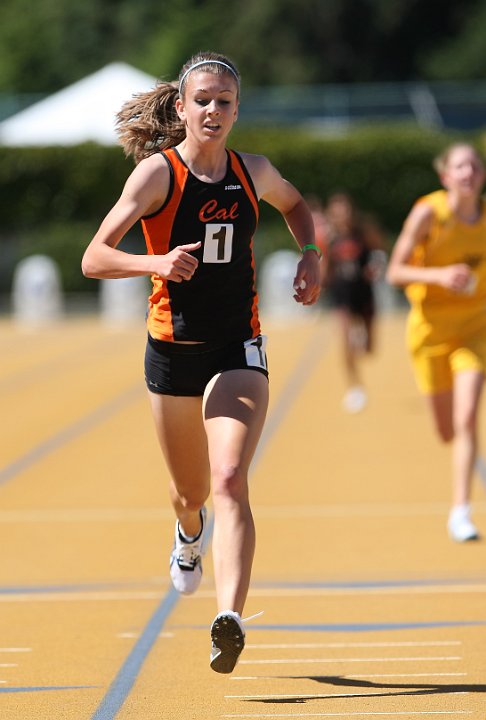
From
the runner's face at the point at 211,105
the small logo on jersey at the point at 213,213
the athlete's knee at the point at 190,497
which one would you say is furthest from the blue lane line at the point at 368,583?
the runner's face at the point at 211,105

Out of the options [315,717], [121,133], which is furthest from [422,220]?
[315,717]

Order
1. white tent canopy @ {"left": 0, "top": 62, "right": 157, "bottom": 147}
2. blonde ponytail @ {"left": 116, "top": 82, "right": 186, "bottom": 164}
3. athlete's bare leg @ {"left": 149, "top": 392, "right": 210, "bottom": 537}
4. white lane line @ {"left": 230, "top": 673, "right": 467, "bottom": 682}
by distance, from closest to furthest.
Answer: white lane line @ {"left": 230, "top": 673, "right": 467, "bottom": 682}, athlete's bare leg @ {"left": 149, "top": 392, "right": 210, "bottom": 537}, blonde ponytail @ {"left": 116, "top": 82, "right": 186, "bottom": 164}, white tent canopy @ {"left": 0, "top": 62, "right": 157, "bottom": 147}

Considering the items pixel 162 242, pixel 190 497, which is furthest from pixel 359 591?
pixel 162 242

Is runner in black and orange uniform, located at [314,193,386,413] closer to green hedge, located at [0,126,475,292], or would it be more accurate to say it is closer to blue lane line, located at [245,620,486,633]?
blue lane line, located at [245,620,486,633]

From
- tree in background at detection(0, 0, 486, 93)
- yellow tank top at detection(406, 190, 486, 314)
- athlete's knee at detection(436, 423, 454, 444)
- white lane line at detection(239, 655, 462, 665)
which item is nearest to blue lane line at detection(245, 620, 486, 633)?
white lane line at detection(239, 655, 462, 665)

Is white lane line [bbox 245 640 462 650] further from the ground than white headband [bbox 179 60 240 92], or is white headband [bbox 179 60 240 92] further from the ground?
white headband [bbox 179 60 240 92]

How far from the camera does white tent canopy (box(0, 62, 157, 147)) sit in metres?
36.0

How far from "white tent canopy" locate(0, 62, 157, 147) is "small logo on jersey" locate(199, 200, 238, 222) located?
99.5ft

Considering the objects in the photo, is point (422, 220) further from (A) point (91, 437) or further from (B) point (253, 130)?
(B) point (253, 130)

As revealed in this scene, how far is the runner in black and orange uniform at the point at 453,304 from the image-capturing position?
826cm

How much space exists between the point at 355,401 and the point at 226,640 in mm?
10171

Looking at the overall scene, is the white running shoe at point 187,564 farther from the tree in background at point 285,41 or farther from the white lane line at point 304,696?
the tree in background at point 285,41

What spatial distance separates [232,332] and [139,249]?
29880mm

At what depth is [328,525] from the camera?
8.98 metres
